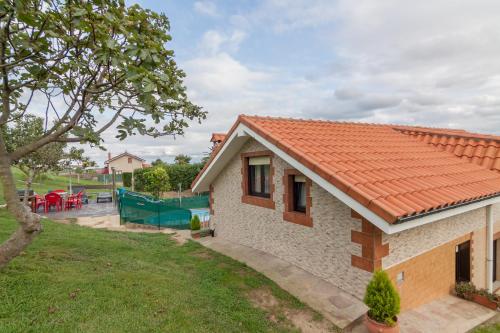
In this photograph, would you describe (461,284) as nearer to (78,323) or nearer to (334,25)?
(78,323)

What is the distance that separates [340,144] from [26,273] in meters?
7.70

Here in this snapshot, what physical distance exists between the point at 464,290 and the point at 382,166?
4227mm

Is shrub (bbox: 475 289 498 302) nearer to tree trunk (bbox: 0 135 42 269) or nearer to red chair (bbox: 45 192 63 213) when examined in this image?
tree trunk (bbox: 0 135 42 269)

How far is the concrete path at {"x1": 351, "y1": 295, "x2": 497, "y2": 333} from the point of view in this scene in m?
5.50

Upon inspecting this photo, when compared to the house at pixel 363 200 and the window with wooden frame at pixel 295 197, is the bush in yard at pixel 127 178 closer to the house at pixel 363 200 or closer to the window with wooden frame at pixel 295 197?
the house at pixel 363 200

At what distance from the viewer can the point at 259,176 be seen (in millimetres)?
8992

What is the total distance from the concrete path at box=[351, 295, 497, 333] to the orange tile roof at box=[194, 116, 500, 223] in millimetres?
2476

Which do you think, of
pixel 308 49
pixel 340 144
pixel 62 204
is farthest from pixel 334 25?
pixel 62 204

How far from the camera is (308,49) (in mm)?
12617

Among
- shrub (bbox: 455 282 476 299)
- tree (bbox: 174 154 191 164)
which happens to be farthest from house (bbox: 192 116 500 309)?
tree (bbox: 174 154 191 164)

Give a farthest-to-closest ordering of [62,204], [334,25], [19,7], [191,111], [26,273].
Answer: [62,204]
[334,25]
[191,111]
[26,273]
[19,7]

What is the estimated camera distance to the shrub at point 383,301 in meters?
4.75

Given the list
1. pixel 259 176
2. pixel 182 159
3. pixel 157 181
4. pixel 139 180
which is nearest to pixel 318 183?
pixel 259 176

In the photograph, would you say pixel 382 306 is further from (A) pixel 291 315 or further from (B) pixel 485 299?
(B) pixel 485 299
